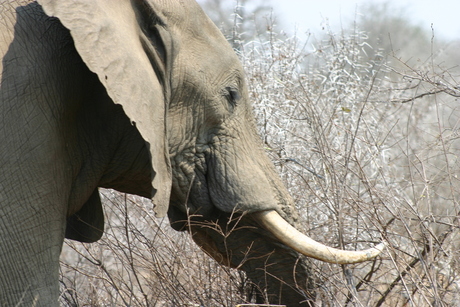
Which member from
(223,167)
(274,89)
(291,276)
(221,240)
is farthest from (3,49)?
(274,89)

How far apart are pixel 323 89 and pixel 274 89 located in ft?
1.59

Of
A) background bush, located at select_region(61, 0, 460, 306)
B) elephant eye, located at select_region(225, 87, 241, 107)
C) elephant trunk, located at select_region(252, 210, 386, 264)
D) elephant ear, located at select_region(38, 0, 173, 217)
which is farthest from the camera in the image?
background bush, located at select_region(61, 0, 460, 306)

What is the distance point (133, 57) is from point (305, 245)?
1072 millimetres

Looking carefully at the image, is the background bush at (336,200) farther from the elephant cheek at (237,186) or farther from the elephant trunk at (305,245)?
the elephant cheek at (237,186)

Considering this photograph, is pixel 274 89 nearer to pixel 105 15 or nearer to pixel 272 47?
pixel 272 47

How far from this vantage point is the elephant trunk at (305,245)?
3.06 meters

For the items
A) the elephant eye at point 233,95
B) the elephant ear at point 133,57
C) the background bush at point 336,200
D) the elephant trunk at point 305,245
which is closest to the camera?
the elephant ear at point 133,57

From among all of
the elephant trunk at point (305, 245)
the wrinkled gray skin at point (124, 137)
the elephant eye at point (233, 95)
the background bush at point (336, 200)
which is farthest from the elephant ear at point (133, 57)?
the background bush at point (336, 200)

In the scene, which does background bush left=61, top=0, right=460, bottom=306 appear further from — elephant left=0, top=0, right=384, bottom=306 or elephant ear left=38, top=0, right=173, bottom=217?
elephant ear left=38, top=0, right=173, bottom=217

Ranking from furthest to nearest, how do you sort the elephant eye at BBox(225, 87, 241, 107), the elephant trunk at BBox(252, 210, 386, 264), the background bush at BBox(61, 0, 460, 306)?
the background bush at BBox(61, 0, 460, 306), the elephant eye at BBox(225, 87, 241, 107), the elephant trunk at BBox(252, 210, 386, 264)

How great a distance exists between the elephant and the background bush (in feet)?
0.87

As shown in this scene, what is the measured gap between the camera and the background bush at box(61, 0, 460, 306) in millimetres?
3396

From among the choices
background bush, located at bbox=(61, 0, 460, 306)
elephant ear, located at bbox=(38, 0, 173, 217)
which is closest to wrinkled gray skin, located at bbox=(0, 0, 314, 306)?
elephant ear, located at bbox=(38, 0, 173, 217)

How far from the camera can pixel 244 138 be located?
3258 mm
